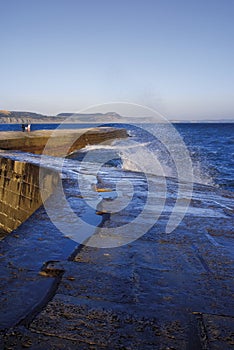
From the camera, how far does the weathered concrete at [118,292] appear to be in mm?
1291

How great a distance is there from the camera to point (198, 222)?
325cm

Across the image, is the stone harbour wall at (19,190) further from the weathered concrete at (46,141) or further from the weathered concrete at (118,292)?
the weathered concrete at (46,141)

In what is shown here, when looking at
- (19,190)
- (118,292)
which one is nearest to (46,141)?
Result: (19,190)

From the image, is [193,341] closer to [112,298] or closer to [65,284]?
[112,298]

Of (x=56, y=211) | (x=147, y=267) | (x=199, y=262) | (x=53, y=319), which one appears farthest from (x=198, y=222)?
(x=53, y=319)

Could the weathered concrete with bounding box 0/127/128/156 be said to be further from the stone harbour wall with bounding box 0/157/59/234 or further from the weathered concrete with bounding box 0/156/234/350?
the weathered concrete with bounding box 0/156/234/350

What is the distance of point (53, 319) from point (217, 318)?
33.7 inches

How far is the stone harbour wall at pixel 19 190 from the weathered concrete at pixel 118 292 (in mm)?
2084

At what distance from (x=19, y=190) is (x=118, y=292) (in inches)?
166

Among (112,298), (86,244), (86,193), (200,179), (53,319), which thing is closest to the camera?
(53,319)

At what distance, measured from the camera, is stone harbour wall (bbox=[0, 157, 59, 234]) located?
192 inches

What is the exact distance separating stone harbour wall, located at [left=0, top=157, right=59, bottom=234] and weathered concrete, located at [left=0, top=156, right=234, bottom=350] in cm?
208

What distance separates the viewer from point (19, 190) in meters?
5.44

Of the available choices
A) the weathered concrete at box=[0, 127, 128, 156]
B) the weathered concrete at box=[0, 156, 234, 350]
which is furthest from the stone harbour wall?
the weathered concrete at box=[0, 127, 128, 156]
